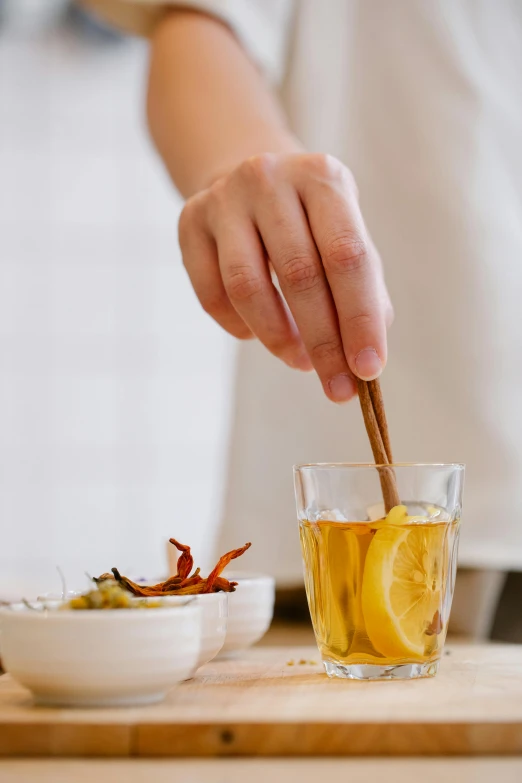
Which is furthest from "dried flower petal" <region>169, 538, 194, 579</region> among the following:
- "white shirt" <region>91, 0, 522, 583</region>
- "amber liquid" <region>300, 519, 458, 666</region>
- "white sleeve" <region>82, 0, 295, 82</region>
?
"white sleeve" <region>82, 0, 295, 82</region>

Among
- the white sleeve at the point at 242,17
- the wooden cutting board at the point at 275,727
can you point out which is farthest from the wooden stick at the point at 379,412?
the white sleeve at the point at 242,17

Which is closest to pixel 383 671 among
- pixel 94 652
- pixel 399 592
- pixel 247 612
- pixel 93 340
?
pixel 399 592

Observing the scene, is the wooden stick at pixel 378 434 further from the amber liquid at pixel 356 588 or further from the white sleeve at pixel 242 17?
the white sleeve at pixel 242 17

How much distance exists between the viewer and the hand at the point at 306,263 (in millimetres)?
872

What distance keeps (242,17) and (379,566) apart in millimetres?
1010

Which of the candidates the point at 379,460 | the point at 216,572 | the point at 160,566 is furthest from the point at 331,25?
the point at 160,566

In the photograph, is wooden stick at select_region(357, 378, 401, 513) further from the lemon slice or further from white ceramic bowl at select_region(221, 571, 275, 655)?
white ceramic bowl at select_region(221, 571, 275, 655)

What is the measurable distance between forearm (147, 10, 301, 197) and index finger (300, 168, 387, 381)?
32 centimetres

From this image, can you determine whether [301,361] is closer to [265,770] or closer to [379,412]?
[379,412]

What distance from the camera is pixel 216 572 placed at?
822 millimetres

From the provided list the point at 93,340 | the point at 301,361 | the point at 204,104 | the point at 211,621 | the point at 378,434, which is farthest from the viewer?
the point at 93,340

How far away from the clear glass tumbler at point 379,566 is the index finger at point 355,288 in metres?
0.11

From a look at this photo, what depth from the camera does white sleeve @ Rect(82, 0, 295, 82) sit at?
1.49 meters

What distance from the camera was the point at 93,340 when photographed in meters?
3.54
